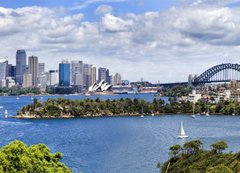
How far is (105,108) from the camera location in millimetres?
65812

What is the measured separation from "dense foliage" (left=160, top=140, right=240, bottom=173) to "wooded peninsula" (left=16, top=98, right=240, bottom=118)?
41.6 m

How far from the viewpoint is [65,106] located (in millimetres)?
63719

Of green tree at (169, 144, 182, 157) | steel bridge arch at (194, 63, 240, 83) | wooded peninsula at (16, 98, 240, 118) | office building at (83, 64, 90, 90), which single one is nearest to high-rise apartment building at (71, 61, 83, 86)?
office building at (83, 64, 90, 90)

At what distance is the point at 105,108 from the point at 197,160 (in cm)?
4585

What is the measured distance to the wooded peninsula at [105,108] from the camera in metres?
62.8

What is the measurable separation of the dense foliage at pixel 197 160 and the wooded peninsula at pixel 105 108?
41580mm

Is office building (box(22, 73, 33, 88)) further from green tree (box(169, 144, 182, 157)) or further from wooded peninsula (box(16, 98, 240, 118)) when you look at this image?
green tree (box(169, 144, 182, 157))

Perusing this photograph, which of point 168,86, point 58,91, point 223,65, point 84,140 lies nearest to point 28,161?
point 84,140

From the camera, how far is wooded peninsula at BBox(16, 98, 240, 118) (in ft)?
206

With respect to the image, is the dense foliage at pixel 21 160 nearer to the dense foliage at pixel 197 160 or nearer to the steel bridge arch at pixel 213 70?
the dense foliage at pixel 197 160

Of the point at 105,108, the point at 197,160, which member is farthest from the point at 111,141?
the point at 105,108

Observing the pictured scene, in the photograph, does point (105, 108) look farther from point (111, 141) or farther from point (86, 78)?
point (86, 78)

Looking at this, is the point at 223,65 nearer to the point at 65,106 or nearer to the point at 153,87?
the point at 153,87

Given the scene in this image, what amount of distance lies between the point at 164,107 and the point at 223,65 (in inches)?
2285
